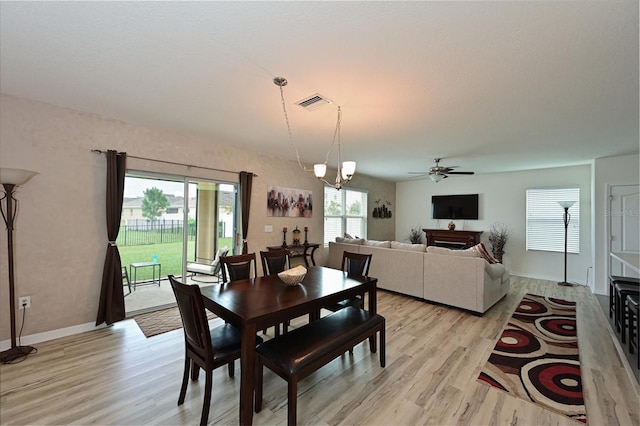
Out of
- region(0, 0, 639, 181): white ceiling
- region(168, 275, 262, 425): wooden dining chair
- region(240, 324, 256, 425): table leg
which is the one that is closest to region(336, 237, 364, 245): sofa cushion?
region(0, 0, 639, 181): white ceiling

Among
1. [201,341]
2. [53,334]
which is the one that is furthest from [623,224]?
[53,334]


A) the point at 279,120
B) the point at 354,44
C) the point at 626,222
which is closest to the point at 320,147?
the point at 279,120

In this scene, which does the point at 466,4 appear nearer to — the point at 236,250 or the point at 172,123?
the point at 172,123

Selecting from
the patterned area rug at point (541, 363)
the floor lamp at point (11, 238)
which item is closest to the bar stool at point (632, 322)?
the patterned area rug at point (541, 363)

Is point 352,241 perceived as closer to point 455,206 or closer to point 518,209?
point 455,206

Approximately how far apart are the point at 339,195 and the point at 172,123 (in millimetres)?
4305

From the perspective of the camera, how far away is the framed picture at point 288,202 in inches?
204

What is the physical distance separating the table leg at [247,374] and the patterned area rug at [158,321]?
2.02 m

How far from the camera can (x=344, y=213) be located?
7.07m

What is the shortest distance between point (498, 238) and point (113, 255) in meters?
7.66

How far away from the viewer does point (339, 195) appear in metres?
6.99

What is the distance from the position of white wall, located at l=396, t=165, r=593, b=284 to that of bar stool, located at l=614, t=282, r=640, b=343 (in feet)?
9.52

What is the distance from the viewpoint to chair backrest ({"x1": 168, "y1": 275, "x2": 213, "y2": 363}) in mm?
1738

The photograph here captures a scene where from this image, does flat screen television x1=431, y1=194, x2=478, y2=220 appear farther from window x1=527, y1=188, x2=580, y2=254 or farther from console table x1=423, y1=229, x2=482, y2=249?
window x1=527, y1=188, x2=580, y2=254
